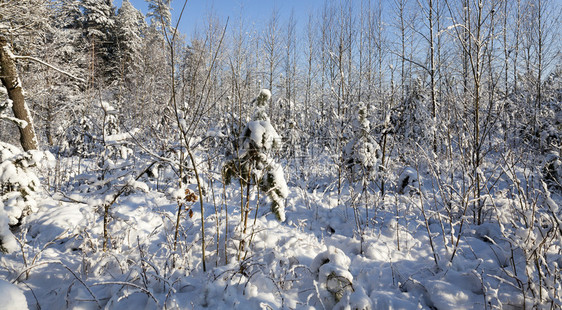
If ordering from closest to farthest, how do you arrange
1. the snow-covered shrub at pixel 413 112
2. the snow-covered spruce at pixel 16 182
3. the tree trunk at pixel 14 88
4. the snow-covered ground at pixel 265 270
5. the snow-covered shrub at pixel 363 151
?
the snow-covered ground at pixel 265 270 → the snow-covered spruce at pixel 16 182 → the snow-covered shrub at pixel 363 151 → the snow-covered shrub at pixel 413 112 → the tree trunk at pixel 14 88

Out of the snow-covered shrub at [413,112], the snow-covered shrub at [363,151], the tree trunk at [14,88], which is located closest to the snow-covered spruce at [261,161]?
the snow-covered shrub at [363,151]

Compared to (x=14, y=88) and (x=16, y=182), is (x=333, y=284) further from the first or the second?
(x=14, y=88)

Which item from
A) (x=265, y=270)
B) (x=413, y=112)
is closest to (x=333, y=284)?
(x=265, y=270)

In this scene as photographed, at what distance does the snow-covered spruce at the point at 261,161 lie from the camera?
2295mm

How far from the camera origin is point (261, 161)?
2391 mm

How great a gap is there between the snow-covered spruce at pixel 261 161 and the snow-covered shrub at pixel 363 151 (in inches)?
70.1

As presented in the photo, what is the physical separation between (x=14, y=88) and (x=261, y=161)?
589cm

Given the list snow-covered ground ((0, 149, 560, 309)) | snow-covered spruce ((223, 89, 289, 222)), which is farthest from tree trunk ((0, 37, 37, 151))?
snow-covered spruce ((223, 89, 289, 222))

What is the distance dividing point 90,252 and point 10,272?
564 millimetres

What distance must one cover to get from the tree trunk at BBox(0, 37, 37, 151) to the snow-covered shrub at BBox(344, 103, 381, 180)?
6.10 m

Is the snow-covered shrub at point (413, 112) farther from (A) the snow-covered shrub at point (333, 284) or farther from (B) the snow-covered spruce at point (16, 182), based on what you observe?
(B) the snow-covered spruce at point (16, 182)

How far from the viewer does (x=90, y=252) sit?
260cm

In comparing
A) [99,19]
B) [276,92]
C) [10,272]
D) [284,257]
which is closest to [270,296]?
[284,257]

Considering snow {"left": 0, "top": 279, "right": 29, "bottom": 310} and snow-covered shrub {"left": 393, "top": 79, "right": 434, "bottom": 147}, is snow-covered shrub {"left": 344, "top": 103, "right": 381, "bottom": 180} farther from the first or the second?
snow {"left": 0, "top": 279, "right": 29, "bottom": 310}
